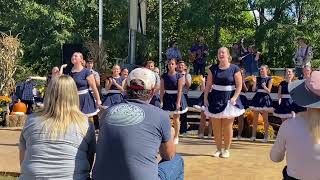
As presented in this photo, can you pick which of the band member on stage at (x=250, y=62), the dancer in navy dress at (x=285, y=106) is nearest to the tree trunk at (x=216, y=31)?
the band member on stage at (x=250, y=62)

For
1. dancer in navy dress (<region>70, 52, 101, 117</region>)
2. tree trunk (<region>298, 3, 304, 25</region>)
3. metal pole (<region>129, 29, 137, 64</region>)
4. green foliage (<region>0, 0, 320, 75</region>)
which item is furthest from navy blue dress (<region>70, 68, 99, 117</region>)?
tree trunk (<region>298, 3, 304, 25</region>)

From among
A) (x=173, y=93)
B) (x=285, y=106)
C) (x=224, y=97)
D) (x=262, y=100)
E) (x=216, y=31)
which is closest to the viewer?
(x=224, y=97)

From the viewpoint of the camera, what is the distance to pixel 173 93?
385 inches

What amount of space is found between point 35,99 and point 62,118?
15.3 m

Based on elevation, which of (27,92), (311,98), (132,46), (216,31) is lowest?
(27,92)

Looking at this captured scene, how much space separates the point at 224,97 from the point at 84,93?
2.21 metres

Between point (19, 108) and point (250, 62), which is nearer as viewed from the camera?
point (19, 108)

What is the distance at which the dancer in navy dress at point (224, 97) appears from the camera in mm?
8070

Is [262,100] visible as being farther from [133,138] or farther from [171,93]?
[133,138]

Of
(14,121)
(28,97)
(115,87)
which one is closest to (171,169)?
(115,87)

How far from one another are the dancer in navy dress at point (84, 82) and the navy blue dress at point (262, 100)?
11.8 ft

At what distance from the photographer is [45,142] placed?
3.87 metres

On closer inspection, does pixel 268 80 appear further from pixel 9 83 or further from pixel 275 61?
pixel 275 61

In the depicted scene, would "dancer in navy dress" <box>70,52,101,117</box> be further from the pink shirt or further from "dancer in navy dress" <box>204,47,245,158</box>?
the pink shirt
